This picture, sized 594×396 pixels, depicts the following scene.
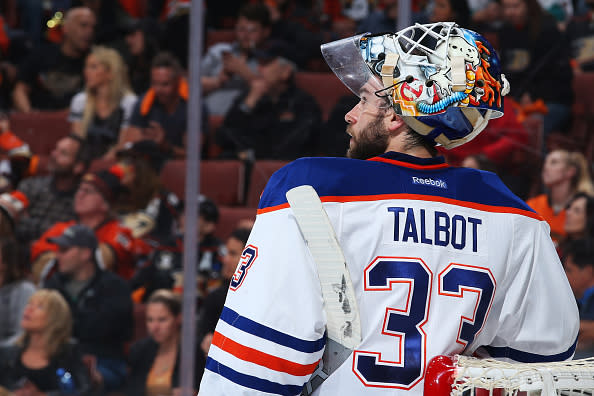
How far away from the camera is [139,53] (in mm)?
4125

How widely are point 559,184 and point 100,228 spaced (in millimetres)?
1822

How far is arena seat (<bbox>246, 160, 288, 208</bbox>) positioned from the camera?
3623 millimetres

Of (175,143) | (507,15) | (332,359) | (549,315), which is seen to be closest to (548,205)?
(507,15)

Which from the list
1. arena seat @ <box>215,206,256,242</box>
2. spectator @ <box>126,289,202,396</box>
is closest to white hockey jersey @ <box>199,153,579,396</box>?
arena seat @ <box>215,206,256,242</box>

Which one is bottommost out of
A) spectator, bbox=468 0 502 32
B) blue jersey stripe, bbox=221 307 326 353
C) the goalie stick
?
blue jersey stripe, bbox=221 307 326 353

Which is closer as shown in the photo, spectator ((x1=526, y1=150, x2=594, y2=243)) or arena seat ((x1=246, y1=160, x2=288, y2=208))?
spectator ((x1=526, y1=150, x2=594, y2=243))

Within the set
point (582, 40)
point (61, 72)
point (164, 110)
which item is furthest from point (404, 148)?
point (61, 72)

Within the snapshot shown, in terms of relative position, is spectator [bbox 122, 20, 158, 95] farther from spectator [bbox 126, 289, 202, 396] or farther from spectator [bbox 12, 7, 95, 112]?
spectator [bbox 126, 289, 202, 396]

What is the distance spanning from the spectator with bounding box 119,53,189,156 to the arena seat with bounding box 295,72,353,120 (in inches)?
19.3

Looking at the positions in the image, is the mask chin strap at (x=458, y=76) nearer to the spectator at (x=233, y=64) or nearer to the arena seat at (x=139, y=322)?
the spectator at (x=233, y=64)

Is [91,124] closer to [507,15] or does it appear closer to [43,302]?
[43,302]

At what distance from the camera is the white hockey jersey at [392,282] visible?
1438 millimetres

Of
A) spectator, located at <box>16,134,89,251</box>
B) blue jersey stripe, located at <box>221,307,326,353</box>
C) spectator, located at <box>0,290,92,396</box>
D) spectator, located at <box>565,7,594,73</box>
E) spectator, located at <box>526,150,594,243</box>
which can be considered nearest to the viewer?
blue jersey stripe, located at <box>221,307,326,353</box>

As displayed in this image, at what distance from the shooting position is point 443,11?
3.44 m
